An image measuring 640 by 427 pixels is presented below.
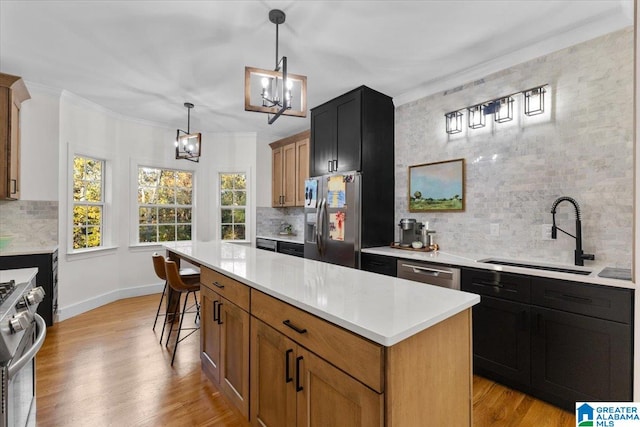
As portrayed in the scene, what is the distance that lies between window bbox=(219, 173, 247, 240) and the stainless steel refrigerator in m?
1.84

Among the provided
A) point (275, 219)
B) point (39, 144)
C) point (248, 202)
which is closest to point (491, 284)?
point (275, 219)

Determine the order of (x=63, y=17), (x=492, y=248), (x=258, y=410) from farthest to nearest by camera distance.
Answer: (x=492, y=248), (x=63, y=17), (x=258, y=410)

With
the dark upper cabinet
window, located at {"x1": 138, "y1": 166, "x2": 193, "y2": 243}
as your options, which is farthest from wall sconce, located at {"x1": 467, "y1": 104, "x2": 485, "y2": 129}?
window, located at {"x1": 138, "y1": 166, "x2": 193, "y2": 243}

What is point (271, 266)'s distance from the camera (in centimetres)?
207

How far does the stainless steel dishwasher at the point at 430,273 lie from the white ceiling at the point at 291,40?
1896 mm

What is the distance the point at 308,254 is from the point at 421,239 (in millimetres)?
1491

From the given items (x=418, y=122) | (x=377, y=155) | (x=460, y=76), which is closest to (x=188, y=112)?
(x=377, y=155)

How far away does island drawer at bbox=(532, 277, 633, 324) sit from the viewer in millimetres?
1776

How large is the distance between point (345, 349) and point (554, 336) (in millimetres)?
1783

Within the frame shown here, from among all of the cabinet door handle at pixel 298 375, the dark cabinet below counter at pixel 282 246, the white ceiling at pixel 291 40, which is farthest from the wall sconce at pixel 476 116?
the cabinet door handle at pixel 298 375

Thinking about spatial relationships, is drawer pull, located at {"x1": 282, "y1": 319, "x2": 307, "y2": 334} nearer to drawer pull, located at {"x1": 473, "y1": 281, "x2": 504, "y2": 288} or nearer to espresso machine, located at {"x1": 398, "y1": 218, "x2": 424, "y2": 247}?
drawer pull, located at {"x1": 473, "y1": 281, "x2": 504, "y2": 288}

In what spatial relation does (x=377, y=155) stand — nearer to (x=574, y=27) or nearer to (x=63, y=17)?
(x=574, y=27)

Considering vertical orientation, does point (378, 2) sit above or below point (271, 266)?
above

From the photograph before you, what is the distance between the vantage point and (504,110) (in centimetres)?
282
